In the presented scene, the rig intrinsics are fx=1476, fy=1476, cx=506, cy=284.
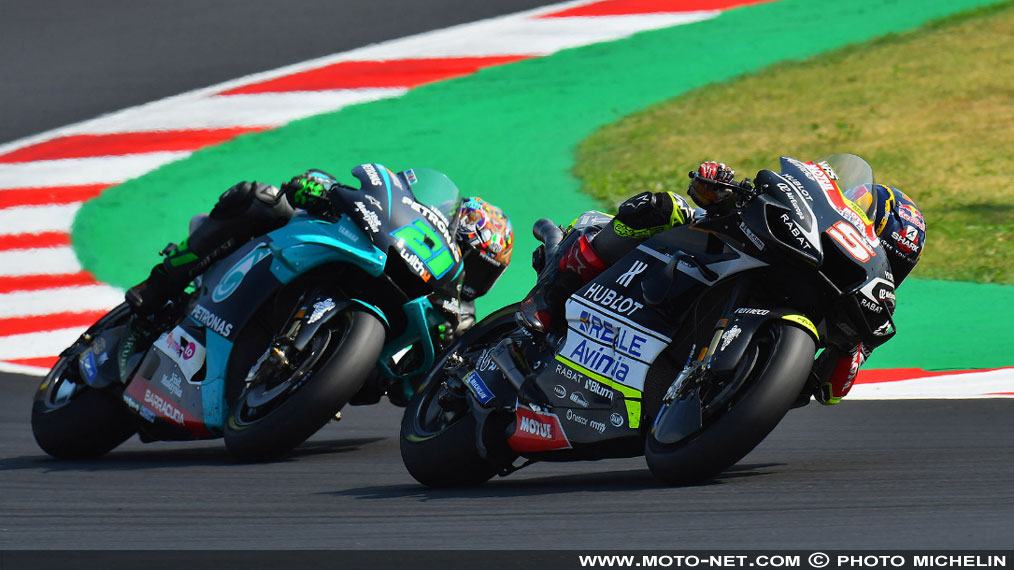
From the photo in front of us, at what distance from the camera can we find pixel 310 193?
626 centimetres

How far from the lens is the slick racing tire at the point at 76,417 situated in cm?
652

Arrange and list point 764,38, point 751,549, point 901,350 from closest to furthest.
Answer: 1. point 751,549
2. point 901,350
3. point 764,38

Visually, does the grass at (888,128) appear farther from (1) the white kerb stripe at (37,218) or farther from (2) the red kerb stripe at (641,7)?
(1) the white kerb stripe at (37,218)

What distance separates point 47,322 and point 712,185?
5743 millimetres

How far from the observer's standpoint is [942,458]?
5.16 meters

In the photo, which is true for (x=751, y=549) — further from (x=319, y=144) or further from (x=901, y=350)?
(x=319, y=144)

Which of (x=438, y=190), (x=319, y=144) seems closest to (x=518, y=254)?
(x=319, y=144)

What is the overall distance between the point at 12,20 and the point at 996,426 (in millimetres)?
10973

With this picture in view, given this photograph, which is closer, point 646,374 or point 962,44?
point 646,374

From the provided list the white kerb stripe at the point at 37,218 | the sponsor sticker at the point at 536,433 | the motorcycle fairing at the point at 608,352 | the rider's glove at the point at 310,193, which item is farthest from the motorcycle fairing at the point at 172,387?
the white kerb stripe at the point at 37,218

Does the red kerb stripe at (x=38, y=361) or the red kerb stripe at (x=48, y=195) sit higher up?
the red kerb stripe at (x=48, y=195)

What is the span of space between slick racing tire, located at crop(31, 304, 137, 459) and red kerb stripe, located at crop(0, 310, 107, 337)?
248cm

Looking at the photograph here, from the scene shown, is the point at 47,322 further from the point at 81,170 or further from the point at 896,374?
the point at 896,374

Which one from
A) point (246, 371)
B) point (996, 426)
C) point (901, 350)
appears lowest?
point (901, 350)
